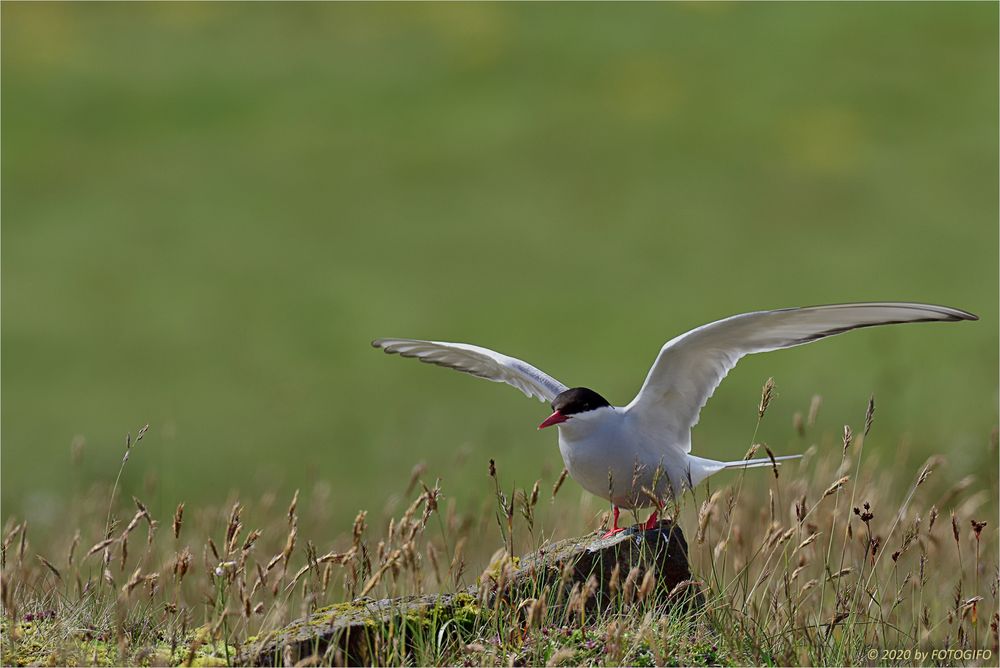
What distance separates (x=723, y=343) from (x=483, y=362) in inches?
59.8

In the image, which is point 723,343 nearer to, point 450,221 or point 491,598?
point 491,598

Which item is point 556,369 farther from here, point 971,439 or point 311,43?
point 311,43

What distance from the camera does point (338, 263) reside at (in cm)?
2230

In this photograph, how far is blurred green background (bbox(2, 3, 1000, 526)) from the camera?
48.9 ft

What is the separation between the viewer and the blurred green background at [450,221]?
Answer: 1491 centimetres

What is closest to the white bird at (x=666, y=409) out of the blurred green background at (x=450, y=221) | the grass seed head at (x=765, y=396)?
the grass seed head at (x=765, y=396)

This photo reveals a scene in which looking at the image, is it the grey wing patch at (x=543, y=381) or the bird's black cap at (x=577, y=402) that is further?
the grey wing patch at (x=543, y=381)

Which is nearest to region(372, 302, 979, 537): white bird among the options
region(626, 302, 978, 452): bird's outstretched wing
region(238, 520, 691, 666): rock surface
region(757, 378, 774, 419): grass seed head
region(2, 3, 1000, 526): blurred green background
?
region(626, 302, 978, 452): bird's outstretched wing

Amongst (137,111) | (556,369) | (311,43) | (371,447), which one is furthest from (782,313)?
(311,43)

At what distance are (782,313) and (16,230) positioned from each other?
21836 millimetres

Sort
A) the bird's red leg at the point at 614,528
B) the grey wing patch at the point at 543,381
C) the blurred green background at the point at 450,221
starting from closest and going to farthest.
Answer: the bird's red leg at the point at 614,528, the grey wing patch at the point at 543,381, the blurred green background at the point at 450,221

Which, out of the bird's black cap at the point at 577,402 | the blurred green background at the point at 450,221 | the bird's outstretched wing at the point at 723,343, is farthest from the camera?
the blurred green background at the point at 450,221

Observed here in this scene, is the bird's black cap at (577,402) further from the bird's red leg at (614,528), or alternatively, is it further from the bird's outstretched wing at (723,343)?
the bird's red leg at (614,528)

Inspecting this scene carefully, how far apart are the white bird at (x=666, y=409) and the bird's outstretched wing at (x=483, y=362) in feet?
0.06
